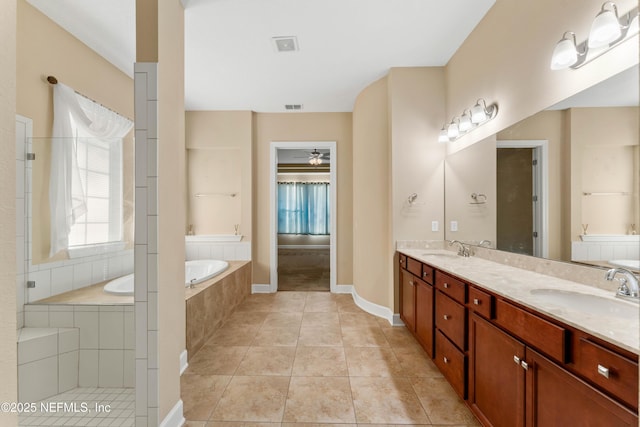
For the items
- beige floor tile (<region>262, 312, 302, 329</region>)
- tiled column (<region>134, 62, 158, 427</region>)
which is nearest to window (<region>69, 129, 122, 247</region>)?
tiled column (<region>134, 62, 158, 427</region>)

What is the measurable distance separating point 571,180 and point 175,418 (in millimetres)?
2610

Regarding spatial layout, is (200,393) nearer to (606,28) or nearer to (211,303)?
(211,303)

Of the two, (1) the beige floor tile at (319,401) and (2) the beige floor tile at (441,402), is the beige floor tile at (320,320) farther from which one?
(2) the beige floor tile at (441,402)

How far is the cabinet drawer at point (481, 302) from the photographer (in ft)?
4.67

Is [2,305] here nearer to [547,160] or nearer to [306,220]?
[547,160]

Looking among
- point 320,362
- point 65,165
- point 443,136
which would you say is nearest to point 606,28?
point 443,136

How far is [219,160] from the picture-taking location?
440 centimetres

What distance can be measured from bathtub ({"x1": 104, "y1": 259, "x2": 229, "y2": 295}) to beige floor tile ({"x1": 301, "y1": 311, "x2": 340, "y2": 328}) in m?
1.17

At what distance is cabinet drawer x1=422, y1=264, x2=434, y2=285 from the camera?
7.16ft

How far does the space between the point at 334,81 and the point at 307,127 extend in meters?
1.10

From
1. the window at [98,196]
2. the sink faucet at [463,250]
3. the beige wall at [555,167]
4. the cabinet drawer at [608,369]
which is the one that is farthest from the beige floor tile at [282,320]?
the cabinet drawer at [608,369]

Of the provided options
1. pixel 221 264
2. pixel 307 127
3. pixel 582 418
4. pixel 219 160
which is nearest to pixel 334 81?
pixel 307 127

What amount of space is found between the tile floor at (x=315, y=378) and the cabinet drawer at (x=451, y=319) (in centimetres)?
42

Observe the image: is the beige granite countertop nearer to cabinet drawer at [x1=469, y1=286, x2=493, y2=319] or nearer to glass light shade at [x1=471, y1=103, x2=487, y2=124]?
cabinet drawer at [x1=469, y1=286, x2=493, y2=319]
